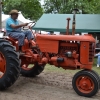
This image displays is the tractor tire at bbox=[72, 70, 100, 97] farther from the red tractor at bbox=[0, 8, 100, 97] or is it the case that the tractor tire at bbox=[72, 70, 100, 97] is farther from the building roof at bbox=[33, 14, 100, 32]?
the building roof at bbox=[33, 14, 100, 32]

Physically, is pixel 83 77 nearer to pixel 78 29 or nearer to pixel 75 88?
pixel 75 88

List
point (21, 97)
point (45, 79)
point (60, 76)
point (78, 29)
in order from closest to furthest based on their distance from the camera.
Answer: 1. point (21, 97)
2. point (45, 79)
3. point (60, 76)
4. point (78, 29)

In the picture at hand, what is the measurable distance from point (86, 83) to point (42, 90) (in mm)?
1102

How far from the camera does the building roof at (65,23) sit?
13.2 metres

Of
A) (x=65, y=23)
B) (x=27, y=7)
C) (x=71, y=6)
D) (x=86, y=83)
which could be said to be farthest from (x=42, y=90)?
(x=27, y=7)

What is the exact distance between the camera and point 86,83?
601 cm

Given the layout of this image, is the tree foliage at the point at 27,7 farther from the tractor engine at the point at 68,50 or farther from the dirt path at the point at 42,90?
the tractor engine at the point at 68,50

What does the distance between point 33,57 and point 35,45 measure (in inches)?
12.6

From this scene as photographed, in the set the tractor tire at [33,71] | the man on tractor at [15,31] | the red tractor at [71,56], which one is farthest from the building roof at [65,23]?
the red tractor at [71,56]

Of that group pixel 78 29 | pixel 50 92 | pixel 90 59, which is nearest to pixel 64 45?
pixel 90 59

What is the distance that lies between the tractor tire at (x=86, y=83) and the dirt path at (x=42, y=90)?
13cm

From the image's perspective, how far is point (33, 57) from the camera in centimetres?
670

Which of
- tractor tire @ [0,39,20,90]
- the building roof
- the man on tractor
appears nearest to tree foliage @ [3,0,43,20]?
the building roof

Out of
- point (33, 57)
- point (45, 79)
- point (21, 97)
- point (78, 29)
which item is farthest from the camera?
point (78, 29)
